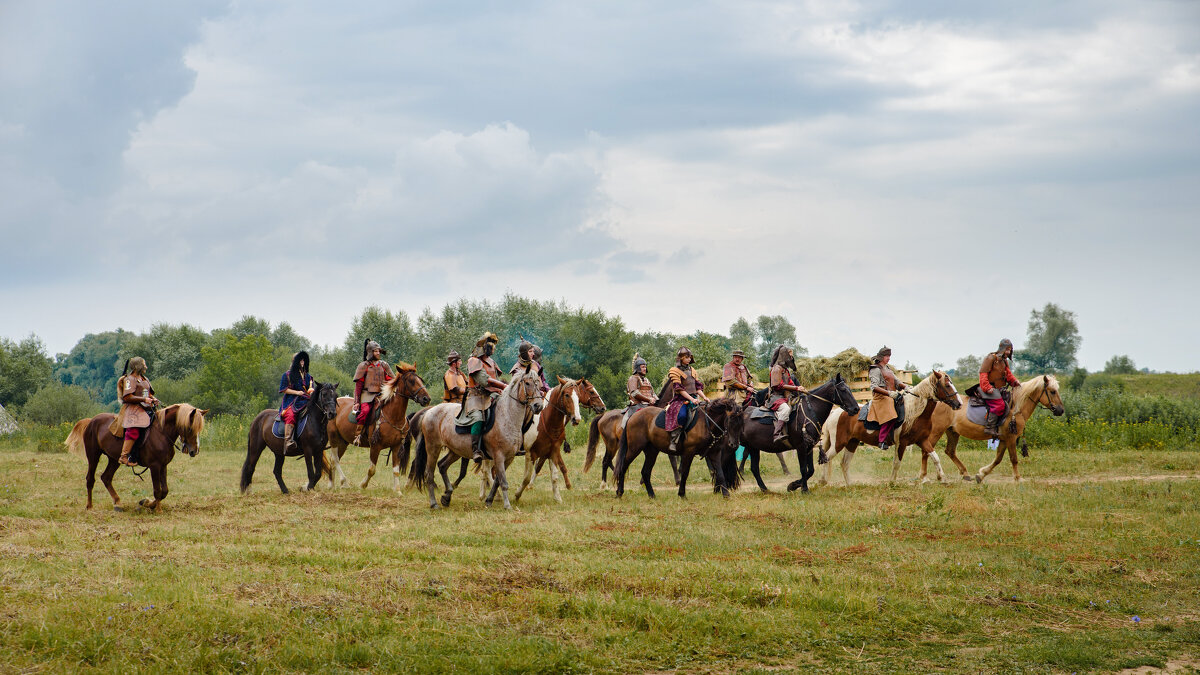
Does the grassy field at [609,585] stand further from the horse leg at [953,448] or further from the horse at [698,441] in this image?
the horse leg at [953,448]

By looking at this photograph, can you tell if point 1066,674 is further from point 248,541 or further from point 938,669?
point 248,541

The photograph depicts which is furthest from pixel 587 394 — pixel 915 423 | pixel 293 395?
pixel 915 423

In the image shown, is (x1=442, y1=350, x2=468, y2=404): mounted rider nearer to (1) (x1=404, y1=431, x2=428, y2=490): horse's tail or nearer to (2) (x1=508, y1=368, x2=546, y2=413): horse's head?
(1) (x1=404, y1=431, x2=428, y2=490): horse's tail

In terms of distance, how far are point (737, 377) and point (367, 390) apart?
779 cm

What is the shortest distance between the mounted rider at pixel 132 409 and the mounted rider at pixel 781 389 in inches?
451

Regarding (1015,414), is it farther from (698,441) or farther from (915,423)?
(698,441)

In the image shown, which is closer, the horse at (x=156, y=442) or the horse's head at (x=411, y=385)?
the horse at (x=156, y=442)

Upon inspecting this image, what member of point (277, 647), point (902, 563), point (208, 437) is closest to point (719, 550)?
point (902, 563)

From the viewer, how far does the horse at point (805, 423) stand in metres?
17.9

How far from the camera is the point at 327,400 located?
18.3 meters

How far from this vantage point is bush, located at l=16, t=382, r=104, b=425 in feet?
173

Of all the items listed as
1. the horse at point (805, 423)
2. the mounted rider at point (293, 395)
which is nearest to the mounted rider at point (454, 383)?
the mounted rider at point (293, 395)

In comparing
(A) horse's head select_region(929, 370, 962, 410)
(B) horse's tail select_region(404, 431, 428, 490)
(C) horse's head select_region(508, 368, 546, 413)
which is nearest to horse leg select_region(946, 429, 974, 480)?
(A) horse's head select_region(929, 370, 962, 410)

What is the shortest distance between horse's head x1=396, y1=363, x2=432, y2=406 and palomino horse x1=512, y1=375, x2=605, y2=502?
97.6 inches
